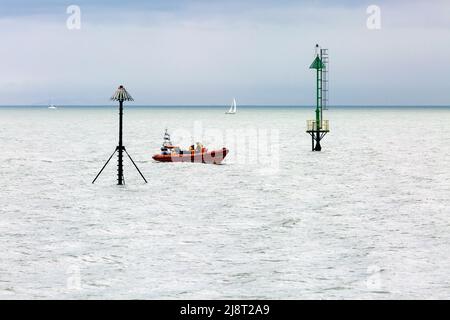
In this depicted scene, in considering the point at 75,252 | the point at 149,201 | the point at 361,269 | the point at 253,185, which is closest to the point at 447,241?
the point at 361,269

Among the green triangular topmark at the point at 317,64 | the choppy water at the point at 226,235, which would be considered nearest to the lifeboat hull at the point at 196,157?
the choppy water at the point at 226,235

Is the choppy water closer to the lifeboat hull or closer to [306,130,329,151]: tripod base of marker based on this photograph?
the lifeboat hull

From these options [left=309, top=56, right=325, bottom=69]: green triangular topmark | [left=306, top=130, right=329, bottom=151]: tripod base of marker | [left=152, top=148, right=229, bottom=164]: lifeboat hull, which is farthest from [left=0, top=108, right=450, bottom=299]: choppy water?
[left=306, top=130, right=329, bottom=151]: tripod base of marker

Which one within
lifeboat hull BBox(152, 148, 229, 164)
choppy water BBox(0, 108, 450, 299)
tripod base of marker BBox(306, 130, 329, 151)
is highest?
tripod base of marker BBox(306, 130, 329, 151)

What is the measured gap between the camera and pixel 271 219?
39.4 m

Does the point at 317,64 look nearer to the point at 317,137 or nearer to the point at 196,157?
the point at 317,137

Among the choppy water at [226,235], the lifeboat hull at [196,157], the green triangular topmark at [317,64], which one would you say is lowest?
the choppy water at [226,235]

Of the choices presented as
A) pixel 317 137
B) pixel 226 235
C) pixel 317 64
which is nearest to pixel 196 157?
pixel 317 64

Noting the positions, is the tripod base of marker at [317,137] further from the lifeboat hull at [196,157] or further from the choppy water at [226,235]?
the choppy water at [226,235]

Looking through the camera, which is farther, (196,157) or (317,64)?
(317,64)

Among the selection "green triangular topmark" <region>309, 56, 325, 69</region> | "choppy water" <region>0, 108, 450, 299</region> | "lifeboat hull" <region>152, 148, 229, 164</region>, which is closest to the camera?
"choppy water" <region>0, 108, 450, 299</region>

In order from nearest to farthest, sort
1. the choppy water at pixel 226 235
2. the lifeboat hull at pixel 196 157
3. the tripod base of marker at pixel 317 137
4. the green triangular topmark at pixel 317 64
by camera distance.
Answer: the choppy water at pixel 226 235
the lifeboat hull at pixel 196 157
the green triangular topmark at pixel 317 64
the tripod base of marker at pixel 317 137

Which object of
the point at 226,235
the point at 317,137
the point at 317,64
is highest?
the point at 317,64
